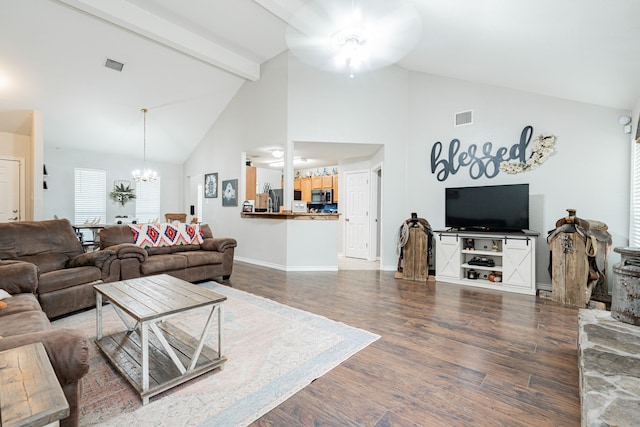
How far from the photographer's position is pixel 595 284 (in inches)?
138

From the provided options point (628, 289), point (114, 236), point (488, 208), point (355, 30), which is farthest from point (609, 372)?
point (114, 236)

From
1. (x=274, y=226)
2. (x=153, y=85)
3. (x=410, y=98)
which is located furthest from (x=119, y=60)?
(x=410, y=98)

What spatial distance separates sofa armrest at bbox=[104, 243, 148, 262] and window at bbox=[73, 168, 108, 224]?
4697 mm

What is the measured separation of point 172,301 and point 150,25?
182 inches

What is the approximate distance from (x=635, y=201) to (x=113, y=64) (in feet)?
25.9

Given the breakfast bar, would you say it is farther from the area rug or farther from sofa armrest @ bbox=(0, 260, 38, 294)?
sofa armrest @ bbox=(0, 260, 38, 294)

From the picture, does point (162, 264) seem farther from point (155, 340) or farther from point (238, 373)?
point (238, 373)

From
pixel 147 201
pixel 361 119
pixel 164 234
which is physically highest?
pixel 361 119

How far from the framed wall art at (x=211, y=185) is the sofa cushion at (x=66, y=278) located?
420 centimetres

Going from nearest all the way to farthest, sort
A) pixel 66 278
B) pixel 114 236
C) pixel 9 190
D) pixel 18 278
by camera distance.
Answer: pixel 18 278 < pixel 66 278 < pixel 114 236 < pixel 9 190

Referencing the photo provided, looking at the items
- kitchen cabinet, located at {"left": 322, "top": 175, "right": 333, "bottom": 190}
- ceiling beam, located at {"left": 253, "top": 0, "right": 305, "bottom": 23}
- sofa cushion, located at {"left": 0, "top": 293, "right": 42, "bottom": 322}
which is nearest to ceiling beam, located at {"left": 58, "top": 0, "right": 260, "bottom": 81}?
ceiling beam, located at {"left": 253, "top": 0, "right": 305, "bottom": 23}

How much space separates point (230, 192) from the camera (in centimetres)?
675

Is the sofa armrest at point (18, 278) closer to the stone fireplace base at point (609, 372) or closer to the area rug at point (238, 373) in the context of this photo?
the area rug at point (238, 373)

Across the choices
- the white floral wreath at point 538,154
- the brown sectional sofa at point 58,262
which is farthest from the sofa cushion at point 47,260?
the white floral wreath at point 538,154
